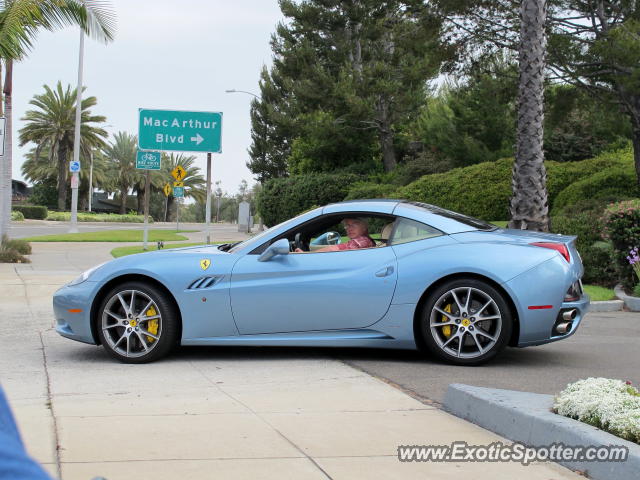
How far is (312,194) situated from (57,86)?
3537cm

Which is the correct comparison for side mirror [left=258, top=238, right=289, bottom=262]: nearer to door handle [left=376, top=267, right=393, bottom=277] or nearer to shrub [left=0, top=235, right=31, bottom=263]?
door handle [left=376, top=267, right=393, bottom=277]

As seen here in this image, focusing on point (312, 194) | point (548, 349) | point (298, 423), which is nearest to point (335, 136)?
point (312, 194)

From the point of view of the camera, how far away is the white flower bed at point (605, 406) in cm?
400

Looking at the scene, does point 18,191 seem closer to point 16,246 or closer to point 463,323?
point 16,246

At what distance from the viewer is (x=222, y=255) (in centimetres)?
708

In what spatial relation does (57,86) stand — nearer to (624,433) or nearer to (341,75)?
(341,75)

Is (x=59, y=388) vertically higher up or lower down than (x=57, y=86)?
lower down

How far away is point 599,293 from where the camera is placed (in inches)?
464

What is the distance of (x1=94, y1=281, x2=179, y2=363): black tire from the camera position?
689 cm

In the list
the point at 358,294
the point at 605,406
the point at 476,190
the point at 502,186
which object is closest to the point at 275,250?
Result: the point at 358,294

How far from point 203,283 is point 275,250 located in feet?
2.25

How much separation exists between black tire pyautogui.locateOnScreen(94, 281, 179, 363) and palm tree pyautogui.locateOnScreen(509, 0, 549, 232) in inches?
322

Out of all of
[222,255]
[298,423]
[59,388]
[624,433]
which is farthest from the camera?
[222,255]

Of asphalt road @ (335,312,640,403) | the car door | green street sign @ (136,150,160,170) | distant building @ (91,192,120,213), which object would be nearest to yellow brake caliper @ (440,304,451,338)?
asphalt road @ (335,312,640,403)
